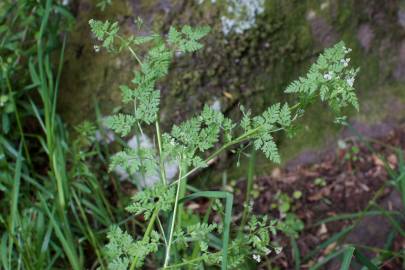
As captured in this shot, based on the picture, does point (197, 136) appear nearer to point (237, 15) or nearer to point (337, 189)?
point (237, 15)

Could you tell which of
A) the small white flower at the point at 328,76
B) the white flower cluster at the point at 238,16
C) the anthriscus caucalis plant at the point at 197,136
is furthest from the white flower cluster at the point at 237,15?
the small white flower at the point at 328,76

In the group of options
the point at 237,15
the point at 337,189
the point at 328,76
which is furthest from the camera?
the point at 337,189

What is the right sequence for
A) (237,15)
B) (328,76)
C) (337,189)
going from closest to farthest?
(328,76)
(237,15)
(337,189)

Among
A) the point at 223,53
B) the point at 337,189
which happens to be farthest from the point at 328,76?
the point at 337,189

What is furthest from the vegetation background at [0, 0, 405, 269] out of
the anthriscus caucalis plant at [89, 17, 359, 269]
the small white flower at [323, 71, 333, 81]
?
the small white flower at [323, 71, 333, 81]

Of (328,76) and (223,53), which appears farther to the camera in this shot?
(223,53)

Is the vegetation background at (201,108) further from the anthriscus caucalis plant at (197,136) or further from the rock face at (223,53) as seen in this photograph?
the anthriscus caucalis plant at (197,136)
